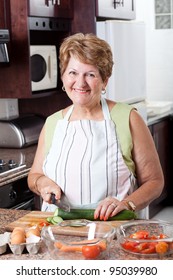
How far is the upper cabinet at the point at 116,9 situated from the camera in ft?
12.4

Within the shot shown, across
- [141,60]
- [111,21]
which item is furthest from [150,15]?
[111,21]

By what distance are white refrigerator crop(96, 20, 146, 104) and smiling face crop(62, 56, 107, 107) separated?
5.60 feet

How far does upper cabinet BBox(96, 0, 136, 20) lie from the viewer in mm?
3781

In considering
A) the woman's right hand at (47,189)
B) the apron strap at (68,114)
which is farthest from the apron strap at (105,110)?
the woman's right hand at (47,189)

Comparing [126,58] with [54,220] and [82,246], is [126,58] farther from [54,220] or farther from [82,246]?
[82,246]

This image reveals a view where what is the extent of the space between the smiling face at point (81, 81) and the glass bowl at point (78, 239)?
53 centimetres

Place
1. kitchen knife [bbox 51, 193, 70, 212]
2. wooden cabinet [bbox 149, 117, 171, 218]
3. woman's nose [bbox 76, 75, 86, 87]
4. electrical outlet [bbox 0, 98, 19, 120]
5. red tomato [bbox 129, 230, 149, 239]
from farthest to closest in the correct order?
wooden cabinet [bbox 149, 117, 171, 218] → electrical outlet [bbox 0, 98, 19, 120] → woman's nose [bbox 76, 75, 86, 87] → kitchen knife [bbox 51, 193, 70, 212] → red tomato [bbox 129, 230, 149, 239]

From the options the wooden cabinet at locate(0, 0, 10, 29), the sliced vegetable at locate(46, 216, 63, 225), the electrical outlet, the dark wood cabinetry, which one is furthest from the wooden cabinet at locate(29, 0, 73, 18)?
the sliced vegetable at locate(46, 216, 63, 225)

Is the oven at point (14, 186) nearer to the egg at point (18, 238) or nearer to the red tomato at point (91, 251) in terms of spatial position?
the egg at point (18, 238)

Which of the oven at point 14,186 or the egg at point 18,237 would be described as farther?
the oven at point 14,186

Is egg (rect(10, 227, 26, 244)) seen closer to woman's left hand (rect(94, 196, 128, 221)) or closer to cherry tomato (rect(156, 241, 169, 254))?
woman's left hand (rect(94, 196, 128, 221))
